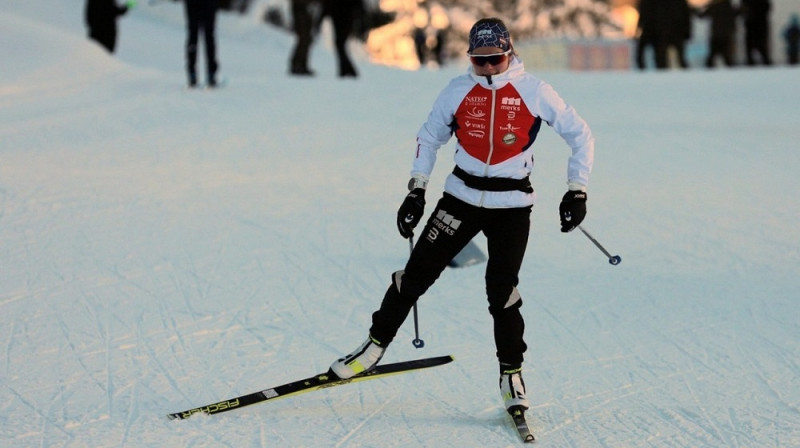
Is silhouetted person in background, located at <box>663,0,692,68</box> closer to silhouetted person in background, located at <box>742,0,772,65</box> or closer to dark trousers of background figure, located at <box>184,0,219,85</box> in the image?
silhouetted person in background, located at <box>742,0,772,65</box>

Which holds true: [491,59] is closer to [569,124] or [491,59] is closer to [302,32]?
[569,124]

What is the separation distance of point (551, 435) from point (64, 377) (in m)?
2.10

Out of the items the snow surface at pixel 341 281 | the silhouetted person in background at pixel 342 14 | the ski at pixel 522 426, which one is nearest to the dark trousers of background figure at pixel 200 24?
the snow surface at pixel 341 281

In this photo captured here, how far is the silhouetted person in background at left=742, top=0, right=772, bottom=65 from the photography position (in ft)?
53.4

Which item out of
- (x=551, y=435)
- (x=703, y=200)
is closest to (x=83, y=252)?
(x=551, y=435)

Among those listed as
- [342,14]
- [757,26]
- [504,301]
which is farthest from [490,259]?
[757,26]

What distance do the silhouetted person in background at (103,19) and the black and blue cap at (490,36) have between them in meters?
11.1

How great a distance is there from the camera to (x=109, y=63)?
44.9 feet

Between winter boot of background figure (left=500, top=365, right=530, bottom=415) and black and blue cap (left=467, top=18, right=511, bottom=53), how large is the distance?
123 cm

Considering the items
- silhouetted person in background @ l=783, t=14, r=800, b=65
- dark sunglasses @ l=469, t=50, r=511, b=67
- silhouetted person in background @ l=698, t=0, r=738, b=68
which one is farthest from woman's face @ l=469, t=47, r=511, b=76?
silhouetted person in background @ l=783, t=14, r=800, b=65

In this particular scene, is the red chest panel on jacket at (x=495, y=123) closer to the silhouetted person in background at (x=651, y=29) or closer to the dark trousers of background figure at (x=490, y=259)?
the dark trousers of background figure at (x=490, y=259)

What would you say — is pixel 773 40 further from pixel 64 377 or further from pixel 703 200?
pixel 64 377

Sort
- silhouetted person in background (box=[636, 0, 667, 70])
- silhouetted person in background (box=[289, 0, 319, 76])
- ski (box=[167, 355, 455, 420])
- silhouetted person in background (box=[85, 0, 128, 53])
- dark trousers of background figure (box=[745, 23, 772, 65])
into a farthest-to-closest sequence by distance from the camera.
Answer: dark trousers of background figure (box=[745, 23, 772, 65]) < silhouetted person in background (box=[636, 0, 667, 70]) < silhouetted person in background (box=[85, 0, 128, 53]) < silhouetted person in background (box=[289, 0, 319, 76]) < ski (box=[167, 355, 455, 420])

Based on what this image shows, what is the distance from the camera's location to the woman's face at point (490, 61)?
3.93 metres
